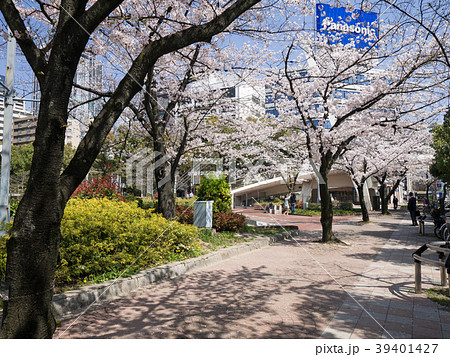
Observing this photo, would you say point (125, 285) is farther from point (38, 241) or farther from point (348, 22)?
point (348, 22)

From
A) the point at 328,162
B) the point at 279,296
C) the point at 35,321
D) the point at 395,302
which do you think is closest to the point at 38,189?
the point at 35,321

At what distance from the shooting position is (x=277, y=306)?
4.24 metres

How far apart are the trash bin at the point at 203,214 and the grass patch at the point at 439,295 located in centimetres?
663

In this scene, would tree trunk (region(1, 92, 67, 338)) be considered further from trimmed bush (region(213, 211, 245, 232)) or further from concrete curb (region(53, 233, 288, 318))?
trimmed bush (region(213, 211, 245, 232))

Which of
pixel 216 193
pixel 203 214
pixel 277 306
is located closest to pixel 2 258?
pixel 277 306

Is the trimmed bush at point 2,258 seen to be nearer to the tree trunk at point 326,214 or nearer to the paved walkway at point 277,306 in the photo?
the paved walkway at point 277,306

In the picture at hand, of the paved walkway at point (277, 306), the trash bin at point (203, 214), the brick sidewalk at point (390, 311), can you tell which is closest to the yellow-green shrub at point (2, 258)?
the paved walkway at point (277, 306)

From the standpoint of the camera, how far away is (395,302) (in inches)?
171

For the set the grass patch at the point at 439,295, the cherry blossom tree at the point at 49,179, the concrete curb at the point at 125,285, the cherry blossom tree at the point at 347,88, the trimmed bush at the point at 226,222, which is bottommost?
the grass patch at the point at 439,295

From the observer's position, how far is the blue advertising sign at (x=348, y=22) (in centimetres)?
585

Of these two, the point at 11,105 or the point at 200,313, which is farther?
the point at 11,105

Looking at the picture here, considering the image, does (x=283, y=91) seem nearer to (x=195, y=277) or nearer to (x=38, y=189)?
(x=195, y=277)

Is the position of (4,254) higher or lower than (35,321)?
higher

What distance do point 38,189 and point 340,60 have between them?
9995 mm
